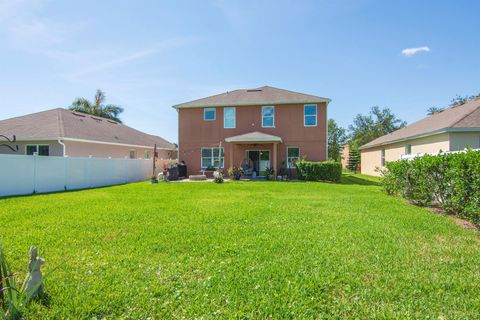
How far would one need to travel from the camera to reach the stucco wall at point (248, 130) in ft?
62.2

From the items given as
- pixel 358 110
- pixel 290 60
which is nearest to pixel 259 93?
pixel 290 60

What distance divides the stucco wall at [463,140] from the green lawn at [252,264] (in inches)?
348

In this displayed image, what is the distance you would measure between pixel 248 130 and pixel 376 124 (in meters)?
39.1

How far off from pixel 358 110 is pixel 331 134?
1094 centimetres

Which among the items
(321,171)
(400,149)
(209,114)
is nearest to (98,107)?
(209,114)

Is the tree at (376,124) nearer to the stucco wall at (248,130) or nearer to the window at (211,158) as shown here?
the stucco wall at (248,130)

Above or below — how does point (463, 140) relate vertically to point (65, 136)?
below

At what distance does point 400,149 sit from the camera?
18797 millimetres

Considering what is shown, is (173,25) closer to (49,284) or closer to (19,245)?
(19,245)

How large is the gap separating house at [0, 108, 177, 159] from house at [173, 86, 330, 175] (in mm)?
→ 5316

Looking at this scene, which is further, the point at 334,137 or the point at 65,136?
the point at 334,137

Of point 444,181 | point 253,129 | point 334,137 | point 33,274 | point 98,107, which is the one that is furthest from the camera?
point 334,137

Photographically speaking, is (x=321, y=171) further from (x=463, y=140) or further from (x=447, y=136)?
(x=463, y=140)

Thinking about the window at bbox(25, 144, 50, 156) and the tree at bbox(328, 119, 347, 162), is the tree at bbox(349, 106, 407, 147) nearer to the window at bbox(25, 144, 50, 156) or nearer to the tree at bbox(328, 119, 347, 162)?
the tree at bbox(328, 119, 347, 162)
